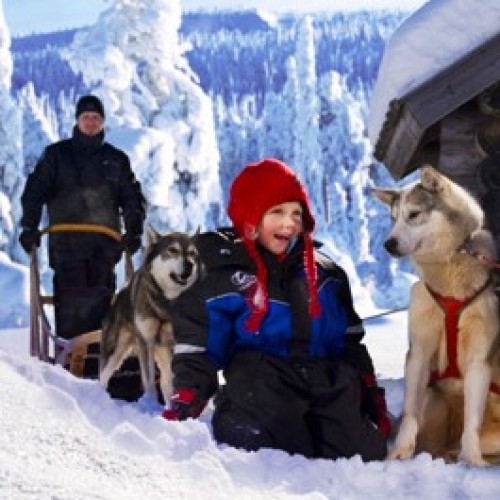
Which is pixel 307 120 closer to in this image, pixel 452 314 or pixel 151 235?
pixel 151 235

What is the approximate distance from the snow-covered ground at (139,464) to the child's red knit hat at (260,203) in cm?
69

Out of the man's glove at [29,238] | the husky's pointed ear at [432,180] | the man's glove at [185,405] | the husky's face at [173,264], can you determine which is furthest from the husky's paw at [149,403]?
the husky's pointed ear at [432,180]

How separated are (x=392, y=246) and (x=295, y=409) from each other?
29.6 inches

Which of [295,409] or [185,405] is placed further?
[295,409]

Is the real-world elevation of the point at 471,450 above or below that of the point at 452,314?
below

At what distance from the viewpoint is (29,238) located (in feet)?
22.7

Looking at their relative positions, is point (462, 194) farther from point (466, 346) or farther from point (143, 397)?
point (143, 397)

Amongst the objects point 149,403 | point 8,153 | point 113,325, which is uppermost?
point 113,325

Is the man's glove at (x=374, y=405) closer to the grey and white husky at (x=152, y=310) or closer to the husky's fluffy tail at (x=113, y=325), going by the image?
the grey and white husky at (x=152, y=310)

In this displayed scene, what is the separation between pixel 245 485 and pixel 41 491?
79cm

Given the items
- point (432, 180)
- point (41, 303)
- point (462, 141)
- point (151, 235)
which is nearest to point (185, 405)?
point (432, 180)

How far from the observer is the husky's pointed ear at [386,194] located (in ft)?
13.6

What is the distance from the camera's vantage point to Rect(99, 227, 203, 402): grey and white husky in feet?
20.1

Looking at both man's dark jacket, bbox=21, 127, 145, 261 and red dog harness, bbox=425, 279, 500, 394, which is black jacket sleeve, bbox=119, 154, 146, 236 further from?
red dog harness, bbox=425, 279, 500, 394
